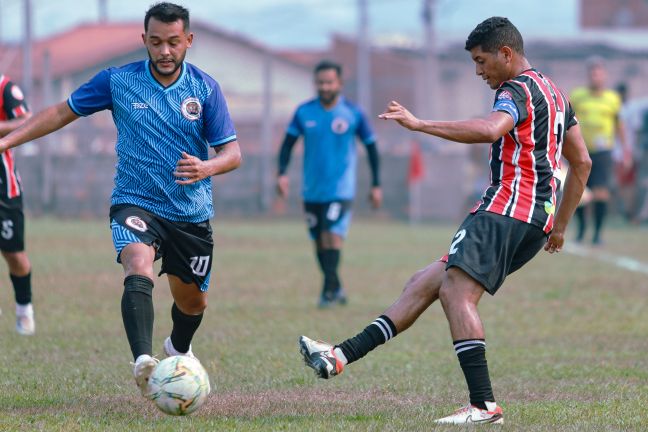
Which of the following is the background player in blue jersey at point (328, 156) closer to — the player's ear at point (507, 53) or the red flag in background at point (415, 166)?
the player's ear at point (507, 53)

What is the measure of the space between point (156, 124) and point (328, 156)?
5413 mm

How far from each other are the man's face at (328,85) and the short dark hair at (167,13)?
16.8ft

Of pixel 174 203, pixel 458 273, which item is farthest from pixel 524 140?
pixel 174 203

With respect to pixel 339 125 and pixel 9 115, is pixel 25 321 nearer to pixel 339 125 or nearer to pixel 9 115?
pixel 9 115

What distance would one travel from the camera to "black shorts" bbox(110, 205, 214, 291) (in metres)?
5.99

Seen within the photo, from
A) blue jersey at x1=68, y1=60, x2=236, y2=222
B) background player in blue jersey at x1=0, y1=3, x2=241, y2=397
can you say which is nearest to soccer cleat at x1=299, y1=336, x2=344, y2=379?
background player in blue jersey at x1=0, y1=3, x2=241, y2=397

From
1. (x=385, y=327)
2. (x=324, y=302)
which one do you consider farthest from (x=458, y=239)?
(x=324, y=302)

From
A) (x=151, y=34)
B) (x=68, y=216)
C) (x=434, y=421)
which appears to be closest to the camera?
(x=434, y=421)

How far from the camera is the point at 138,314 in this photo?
5.66 meters

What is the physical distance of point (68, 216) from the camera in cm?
2480

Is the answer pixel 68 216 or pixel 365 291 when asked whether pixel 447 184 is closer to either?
pixel 68 216

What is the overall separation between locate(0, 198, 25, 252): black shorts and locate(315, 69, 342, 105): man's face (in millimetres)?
3490

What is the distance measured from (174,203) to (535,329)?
433cm

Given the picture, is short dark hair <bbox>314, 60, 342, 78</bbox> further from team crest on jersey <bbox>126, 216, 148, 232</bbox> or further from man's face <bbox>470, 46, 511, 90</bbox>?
man's face <bbox>470, 46, 511, 90</bbox>
